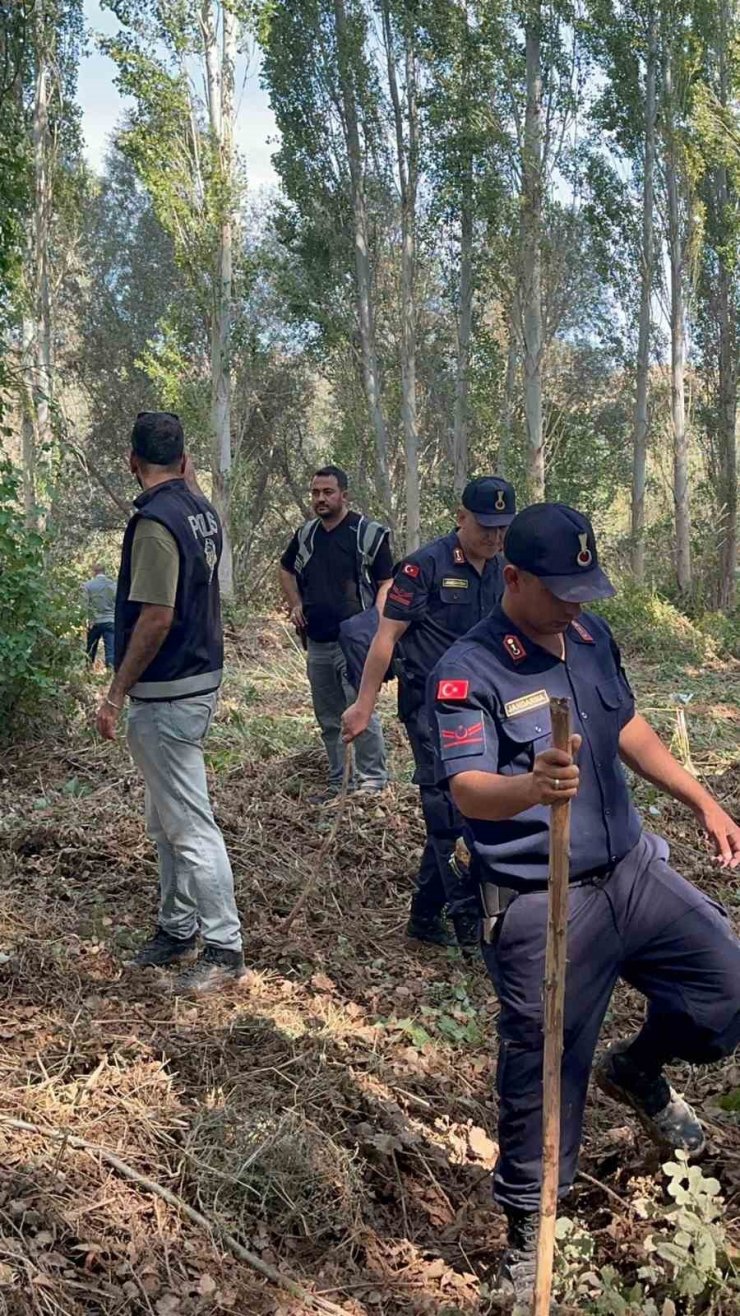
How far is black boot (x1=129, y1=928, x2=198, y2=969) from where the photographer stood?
13.5 feet

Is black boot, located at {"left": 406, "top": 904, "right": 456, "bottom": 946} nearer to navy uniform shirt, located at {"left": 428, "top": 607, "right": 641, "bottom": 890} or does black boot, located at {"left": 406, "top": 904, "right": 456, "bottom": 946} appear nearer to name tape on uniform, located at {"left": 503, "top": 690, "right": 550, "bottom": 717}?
navy uniform shirt, located at {"left": 428, "top": 607, "right": 641, "bottom": 890}

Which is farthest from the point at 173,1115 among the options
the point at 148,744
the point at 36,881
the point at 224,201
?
the point at 224,201

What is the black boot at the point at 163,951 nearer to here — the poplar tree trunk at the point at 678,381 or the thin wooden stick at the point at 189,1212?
the thin wooden stick at the point at 189,1212

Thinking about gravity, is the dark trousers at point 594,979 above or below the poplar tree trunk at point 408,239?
below

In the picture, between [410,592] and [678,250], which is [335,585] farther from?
[678,250]

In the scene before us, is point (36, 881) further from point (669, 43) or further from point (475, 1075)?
point (669, 43)

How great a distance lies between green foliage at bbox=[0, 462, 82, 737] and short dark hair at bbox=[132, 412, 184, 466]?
3010mm

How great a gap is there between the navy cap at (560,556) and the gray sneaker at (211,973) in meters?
2.24

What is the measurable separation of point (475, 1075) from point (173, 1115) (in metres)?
1.03

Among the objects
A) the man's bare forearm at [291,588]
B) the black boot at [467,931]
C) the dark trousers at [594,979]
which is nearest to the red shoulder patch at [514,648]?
the dark trousers at [594,979]

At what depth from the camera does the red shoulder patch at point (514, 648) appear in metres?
2.45

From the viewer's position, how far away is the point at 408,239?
65.6ft

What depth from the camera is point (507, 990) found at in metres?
2.39

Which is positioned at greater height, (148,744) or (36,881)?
(148,744)
